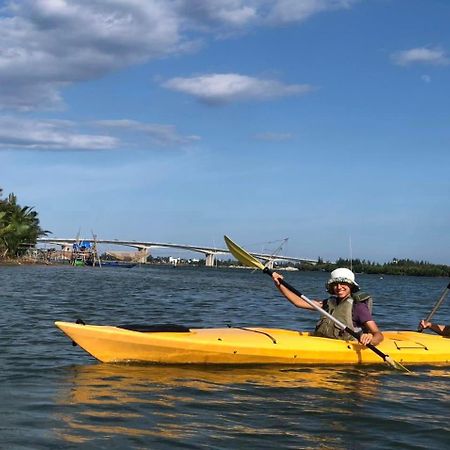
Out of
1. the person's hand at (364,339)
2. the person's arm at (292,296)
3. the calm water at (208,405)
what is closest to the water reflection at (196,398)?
the calm water at (208,405)

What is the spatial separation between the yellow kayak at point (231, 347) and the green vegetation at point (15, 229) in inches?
1822

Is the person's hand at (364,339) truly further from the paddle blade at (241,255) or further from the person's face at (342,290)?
the paddle blade at (241,255)

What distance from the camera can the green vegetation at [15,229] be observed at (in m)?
55.3

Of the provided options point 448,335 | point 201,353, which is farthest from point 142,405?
point 448,335

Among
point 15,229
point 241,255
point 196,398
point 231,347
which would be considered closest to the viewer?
→ point 196,398

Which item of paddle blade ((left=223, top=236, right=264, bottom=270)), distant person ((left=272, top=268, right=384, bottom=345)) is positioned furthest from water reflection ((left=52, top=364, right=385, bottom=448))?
paddle blade ((left=223, top=236, right=264, bottom=270))

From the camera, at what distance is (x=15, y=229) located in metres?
56.2

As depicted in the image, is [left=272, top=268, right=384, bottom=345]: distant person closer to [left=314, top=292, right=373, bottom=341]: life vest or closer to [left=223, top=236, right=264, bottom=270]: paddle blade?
[left=314, top=292, right=373, bottom=341]: life vest

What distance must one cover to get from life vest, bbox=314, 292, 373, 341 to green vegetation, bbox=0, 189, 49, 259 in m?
46.4

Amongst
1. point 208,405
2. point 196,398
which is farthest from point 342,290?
point 208,405

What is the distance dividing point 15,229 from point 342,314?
51837mm

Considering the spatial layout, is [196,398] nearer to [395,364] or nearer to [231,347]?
[231,347]

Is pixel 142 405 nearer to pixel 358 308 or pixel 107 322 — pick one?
pixel 358 308

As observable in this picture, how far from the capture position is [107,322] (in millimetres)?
13070
